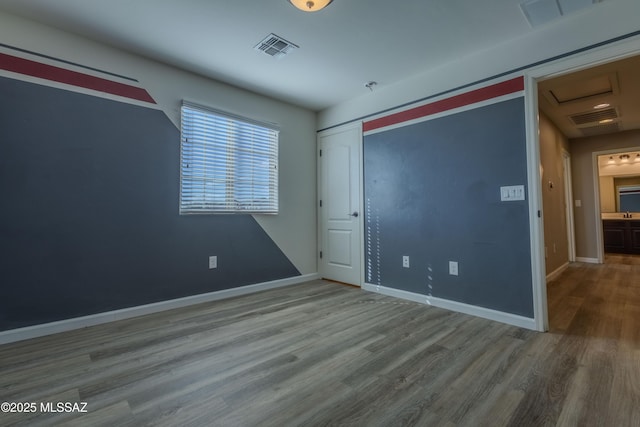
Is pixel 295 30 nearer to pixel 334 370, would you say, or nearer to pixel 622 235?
pixel 334 370

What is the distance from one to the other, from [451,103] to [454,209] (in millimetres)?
1089

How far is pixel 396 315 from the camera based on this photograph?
2.67 metres

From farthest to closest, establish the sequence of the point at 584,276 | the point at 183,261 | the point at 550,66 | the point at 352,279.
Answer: the point at 584,276
the point at 352,279
the point at 183,261
the point at 550,66

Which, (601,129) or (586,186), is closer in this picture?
(601,129)

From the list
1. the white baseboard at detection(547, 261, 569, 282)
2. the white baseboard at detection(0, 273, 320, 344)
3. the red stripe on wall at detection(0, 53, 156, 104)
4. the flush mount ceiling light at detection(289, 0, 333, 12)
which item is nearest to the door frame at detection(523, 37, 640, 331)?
the flush mount ceiling light at detection(289, 0, 333, 12)

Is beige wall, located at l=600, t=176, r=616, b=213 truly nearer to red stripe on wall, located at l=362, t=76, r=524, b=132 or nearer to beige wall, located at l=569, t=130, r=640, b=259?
beige wall, located at l=569, t=130, r=640, b=259

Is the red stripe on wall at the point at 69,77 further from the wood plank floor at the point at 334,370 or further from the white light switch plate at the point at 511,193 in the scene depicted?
the white light switch plate at the point at 511,193

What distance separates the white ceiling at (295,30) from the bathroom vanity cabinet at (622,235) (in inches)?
259

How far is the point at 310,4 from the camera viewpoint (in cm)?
202

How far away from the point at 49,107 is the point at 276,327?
2.63 m

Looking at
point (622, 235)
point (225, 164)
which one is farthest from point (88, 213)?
point (622, 235)

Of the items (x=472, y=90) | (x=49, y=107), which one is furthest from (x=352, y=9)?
(x=49, y=107)

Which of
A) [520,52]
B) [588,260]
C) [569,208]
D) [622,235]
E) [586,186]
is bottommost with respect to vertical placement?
[588,260]

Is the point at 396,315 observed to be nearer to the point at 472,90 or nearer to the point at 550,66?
the point at 472,90
